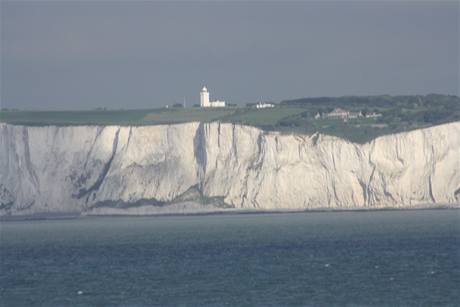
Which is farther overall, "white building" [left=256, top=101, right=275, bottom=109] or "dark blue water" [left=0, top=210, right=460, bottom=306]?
"white building" [left=256, top=101, right=275, bottom=109]

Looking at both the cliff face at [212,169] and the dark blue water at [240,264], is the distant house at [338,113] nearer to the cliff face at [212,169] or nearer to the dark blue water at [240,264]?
the cliff face at [212,169]

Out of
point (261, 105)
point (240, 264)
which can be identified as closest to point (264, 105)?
point (261, 105)

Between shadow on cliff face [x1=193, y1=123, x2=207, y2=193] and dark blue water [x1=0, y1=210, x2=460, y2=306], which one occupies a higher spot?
shadow on cliff face [x1=193, y1=123, x2=207, y2=193]

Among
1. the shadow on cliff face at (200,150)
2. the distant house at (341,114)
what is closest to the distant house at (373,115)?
the distant house at (341,114)

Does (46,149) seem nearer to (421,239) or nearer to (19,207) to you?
(19,207)

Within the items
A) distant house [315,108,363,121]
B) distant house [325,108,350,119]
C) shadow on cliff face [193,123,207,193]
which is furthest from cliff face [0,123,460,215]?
distant house [325,108,350,119]

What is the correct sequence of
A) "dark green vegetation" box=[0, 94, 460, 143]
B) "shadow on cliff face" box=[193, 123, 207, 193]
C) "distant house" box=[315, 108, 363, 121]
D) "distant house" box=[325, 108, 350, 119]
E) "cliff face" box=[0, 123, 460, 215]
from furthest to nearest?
Answer: "distant house" box=[325, 108, 350, 119] → "distant house" box=[315, 108, 363, 121] → "dark green vegetation" box=[0, 94, 460, 143] → "shadow on cliff face" box=[193, 123, 207, 193] → "cliff face" box=[0, 123, 460, 215]

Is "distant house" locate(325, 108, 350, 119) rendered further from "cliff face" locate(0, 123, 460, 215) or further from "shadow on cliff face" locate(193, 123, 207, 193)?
"shadow on cliff face" locate(193, 123, 207, 193)
